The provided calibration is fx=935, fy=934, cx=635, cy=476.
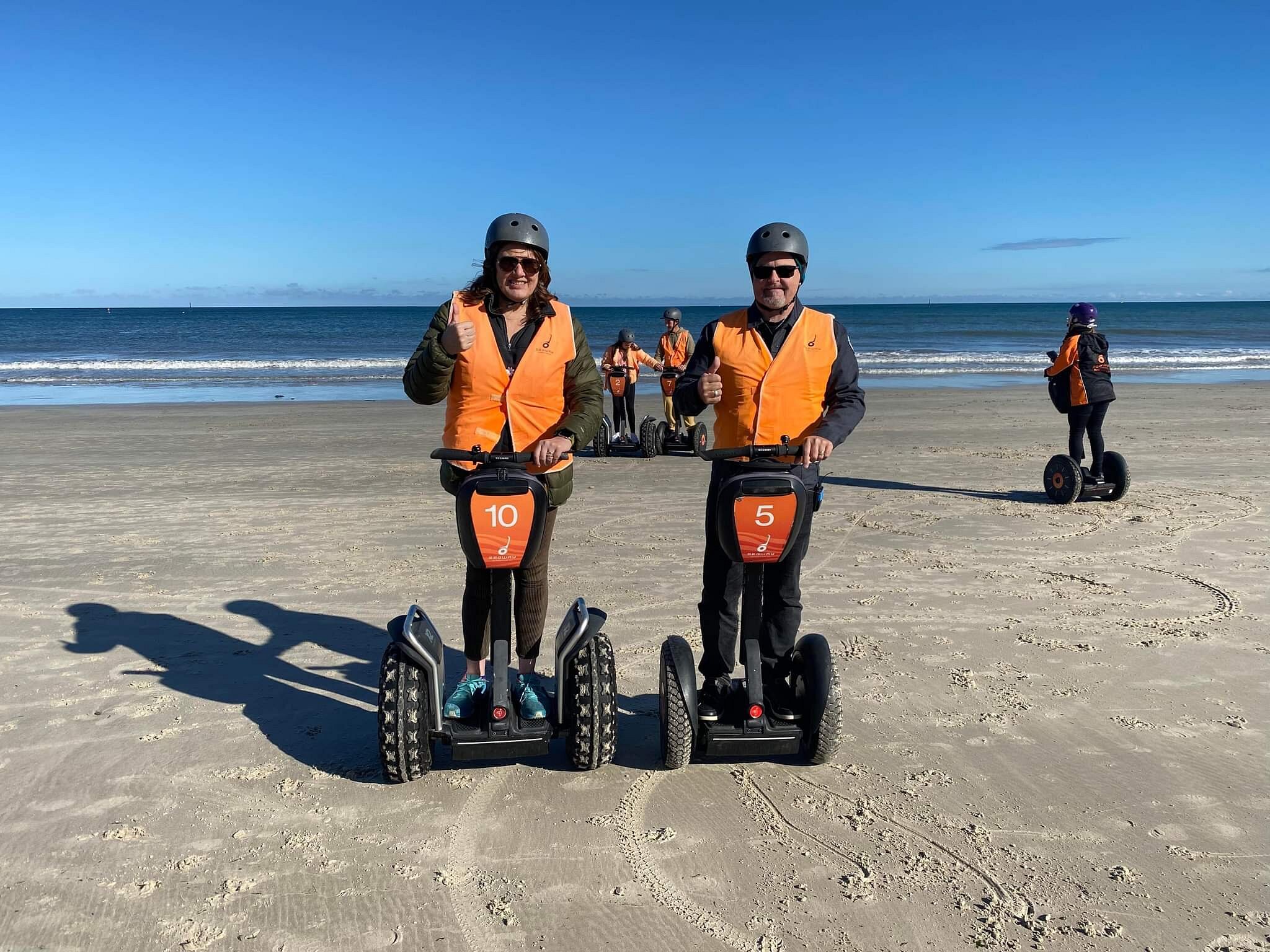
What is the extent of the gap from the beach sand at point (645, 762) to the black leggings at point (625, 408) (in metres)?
4.88

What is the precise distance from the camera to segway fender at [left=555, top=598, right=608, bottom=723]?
354 centimetres

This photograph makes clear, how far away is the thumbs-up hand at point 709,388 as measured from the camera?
332cm

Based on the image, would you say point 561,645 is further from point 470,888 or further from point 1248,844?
point 1248,844

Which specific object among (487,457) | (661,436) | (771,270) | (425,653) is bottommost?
(425,653)

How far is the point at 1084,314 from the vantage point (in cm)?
857

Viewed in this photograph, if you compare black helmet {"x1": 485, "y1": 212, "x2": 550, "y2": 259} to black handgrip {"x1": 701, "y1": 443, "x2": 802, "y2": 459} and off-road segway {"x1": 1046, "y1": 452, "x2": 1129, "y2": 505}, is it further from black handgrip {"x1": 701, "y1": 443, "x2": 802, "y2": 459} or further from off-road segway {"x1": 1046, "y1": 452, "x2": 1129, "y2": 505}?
off-road segway {"x1": 1046, "y1": 452, "x2": 1129, "y2": 505}

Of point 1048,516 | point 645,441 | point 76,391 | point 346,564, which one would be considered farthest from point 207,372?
point 1048,516

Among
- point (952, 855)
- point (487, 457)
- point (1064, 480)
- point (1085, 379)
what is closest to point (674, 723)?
point (952, 855)

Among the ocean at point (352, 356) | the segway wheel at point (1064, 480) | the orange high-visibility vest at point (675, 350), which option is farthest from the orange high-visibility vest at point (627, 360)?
the ocean at point (352, 356)

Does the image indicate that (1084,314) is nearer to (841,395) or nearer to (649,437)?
(649,437)

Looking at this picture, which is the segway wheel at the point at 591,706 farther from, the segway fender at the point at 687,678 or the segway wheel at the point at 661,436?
the segway wheel at the point at 661,436

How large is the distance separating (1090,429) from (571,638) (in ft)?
23.1

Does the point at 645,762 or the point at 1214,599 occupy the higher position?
the point at 1214,599

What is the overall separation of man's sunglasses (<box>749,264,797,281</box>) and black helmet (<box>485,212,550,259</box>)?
77cm
